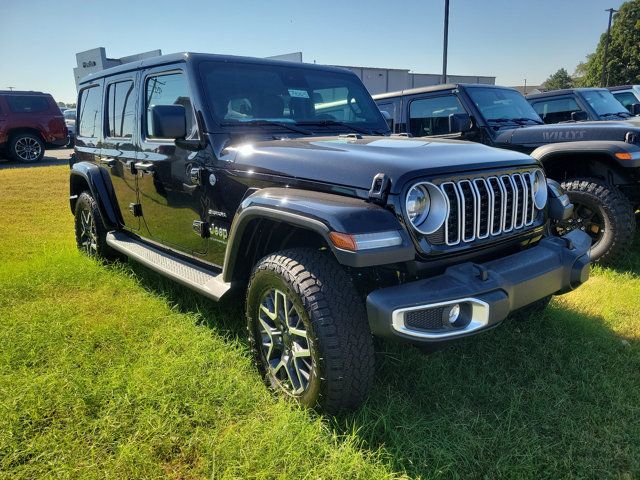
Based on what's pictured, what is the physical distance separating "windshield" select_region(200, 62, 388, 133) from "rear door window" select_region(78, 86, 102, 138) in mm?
2071

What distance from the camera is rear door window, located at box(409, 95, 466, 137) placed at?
6.07 metres

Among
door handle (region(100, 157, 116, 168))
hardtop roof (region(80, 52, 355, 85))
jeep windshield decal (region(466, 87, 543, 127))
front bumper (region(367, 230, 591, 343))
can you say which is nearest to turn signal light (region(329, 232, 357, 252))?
front bumper (region(367, 230, 591, 343))

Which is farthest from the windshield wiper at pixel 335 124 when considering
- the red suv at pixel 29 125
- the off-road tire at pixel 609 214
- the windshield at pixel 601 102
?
the red suv at pixel 29 125

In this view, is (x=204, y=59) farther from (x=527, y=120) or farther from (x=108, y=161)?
(x=527, y=120)

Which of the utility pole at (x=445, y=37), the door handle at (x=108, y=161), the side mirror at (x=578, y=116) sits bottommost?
the door handle at (x=108, y=161)

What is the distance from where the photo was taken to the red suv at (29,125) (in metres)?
14.0

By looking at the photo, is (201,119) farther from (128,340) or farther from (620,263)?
(620,263)

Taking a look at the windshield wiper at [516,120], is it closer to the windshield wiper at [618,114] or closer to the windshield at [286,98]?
the windshield wiper at [618,114]

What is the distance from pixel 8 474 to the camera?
2.10m

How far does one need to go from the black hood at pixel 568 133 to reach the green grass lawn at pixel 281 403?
1.74 m

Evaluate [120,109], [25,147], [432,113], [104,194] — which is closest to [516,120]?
[432,113]

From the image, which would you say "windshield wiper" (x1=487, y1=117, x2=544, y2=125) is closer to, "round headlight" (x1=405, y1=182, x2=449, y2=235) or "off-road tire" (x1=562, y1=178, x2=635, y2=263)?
"off-road tire" (x1=562, y1=178, x2=635, y2=263)

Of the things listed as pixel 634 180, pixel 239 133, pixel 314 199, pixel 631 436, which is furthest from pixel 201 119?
pixel 634 180

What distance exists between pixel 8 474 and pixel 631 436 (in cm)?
281
